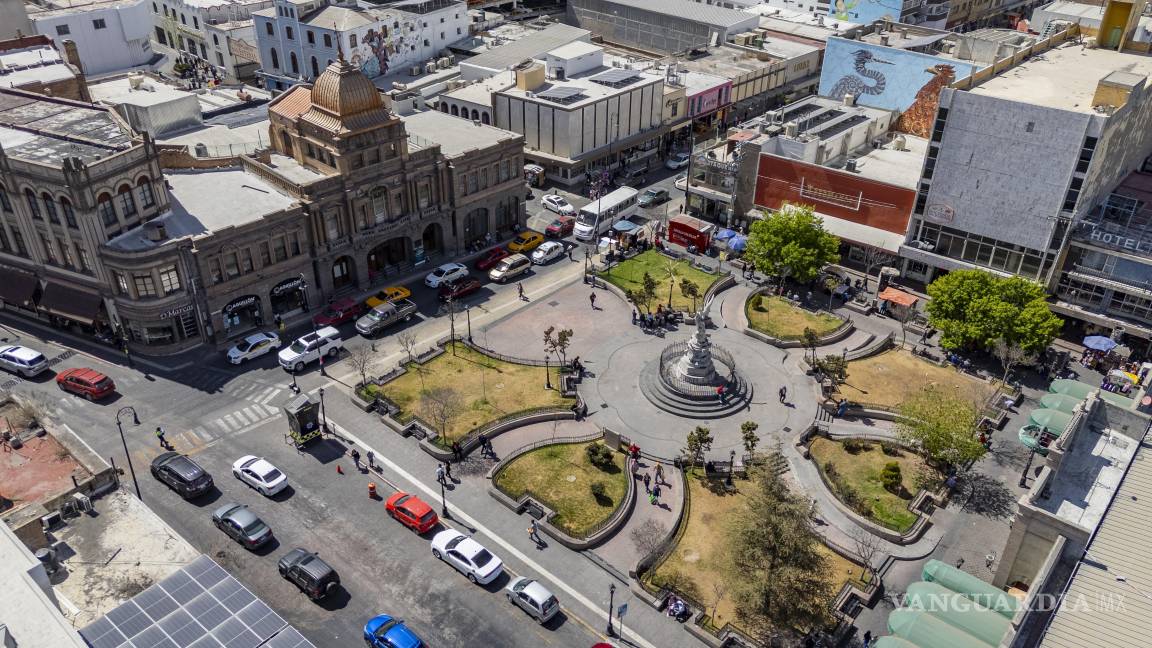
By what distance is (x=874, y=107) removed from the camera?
400 feet

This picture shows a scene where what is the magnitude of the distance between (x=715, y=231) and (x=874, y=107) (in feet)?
131

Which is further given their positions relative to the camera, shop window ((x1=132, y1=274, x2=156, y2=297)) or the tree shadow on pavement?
shop window ((x1=132, y1=274, x2=156, y2=297))

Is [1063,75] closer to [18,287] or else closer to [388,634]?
[388,634]

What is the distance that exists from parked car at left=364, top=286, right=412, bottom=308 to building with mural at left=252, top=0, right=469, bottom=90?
48450mm

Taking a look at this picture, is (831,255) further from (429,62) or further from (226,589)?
(429,62)

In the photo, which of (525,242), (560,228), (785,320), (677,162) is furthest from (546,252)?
(677,162)

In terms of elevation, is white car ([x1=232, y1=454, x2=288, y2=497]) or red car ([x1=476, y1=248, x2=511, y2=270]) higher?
red car ([x1=476, y1=248, x2=511, y2=270])

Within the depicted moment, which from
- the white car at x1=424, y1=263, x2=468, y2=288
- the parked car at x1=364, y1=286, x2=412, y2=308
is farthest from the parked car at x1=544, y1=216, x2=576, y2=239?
the parked car at x1=364, y1=286, x2=412, y2=308

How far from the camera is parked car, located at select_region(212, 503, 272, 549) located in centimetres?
5616

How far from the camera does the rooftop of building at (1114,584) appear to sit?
141 feet

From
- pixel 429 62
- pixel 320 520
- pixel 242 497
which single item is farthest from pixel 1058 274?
pixel 429 62

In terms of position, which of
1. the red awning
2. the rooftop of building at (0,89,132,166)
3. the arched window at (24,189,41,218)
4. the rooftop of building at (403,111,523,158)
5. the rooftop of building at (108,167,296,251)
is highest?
the rooftop of building at (0,89,132,166)

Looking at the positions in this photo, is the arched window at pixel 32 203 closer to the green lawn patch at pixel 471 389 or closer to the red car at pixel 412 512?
the green lawn patch at pixel 471 389

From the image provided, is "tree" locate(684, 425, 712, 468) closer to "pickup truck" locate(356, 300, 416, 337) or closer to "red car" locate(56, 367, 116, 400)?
"pickup truck" locate(356, 300, 416, 337)
